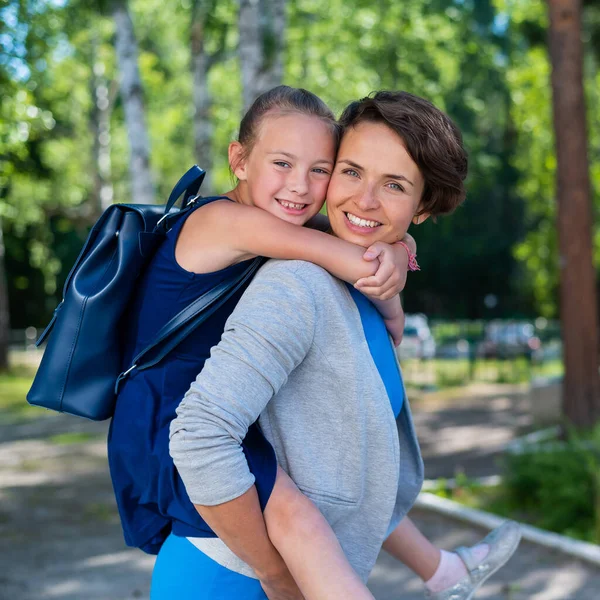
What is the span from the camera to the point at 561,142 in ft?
32.7

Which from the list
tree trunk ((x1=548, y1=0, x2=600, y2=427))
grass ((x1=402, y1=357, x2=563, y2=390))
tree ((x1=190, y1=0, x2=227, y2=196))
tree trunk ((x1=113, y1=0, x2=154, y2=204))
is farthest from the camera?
grass ((x1=402, y1=357, x2=563, y2=390))

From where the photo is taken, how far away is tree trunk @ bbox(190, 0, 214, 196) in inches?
599

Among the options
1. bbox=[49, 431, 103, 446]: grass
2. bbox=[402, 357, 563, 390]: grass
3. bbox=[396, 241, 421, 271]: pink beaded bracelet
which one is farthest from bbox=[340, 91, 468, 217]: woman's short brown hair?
bbox=[402, 357, 563, 390]: grass

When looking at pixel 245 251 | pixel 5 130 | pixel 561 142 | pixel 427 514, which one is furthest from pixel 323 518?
pixel 5 130

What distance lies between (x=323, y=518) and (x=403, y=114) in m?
0.86

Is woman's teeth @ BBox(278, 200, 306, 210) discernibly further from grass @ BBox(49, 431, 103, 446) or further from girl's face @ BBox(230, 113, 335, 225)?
grass @ BBox(49, 431, 103, 446)

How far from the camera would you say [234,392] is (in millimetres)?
1751

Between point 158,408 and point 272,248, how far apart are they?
0.42m

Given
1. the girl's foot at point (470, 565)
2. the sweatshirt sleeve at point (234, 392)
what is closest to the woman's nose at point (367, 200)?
the sweatshirt sleeve at point (234, 392)

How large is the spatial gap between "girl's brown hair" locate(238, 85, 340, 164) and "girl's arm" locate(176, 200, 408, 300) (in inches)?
12.1

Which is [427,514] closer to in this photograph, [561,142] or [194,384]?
[561,142]

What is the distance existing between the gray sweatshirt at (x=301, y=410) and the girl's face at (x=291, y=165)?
0.34 metres

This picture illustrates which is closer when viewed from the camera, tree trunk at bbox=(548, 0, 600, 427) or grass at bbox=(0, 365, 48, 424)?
tree trunk at bbox=(548, 0, 600, 427)

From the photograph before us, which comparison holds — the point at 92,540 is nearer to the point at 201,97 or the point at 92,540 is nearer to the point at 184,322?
the point at 184,322
